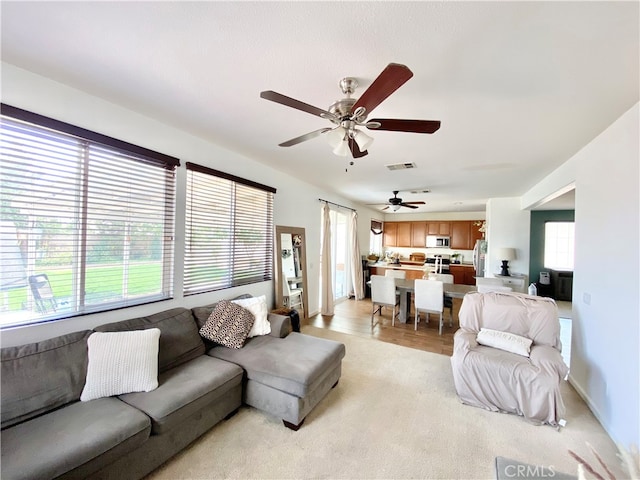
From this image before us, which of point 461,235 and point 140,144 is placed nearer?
point 140,144

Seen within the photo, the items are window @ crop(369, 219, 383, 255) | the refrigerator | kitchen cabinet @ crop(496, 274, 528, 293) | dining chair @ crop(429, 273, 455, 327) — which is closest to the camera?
dining chair @ crop(429, 273, 455, 327)

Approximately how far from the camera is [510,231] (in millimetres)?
5656

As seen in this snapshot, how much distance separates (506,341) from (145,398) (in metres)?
2.95

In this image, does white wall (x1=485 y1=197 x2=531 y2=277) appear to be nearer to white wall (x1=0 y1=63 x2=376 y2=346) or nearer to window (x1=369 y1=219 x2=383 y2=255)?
window (x1=369 y1=219 x2=383 y2=255)

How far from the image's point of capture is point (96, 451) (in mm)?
1321

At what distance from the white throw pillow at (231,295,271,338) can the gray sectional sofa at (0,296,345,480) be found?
0.46 feet

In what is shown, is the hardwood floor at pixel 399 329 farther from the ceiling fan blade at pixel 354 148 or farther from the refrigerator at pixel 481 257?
the ceiling fan blade at pixel 354 148

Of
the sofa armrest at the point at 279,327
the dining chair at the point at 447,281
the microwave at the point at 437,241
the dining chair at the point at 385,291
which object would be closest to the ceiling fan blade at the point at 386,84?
the sofa armrest at the point at 279,327

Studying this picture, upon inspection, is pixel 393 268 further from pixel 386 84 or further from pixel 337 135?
pixel 386 84

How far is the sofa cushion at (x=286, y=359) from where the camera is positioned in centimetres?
203

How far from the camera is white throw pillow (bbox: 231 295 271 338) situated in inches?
107

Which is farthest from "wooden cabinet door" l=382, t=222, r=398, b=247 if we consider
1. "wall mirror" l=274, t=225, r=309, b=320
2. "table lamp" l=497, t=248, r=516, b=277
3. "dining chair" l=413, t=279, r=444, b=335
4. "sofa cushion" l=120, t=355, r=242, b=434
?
"sofa cushion" l=120, t=355, r=242, b=434

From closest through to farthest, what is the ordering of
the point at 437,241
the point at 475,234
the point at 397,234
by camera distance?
the point at 475,234 < the point at 437,241 < the point at 397,234

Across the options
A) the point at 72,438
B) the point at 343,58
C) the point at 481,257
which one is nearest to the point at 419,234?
the point at 481,257
